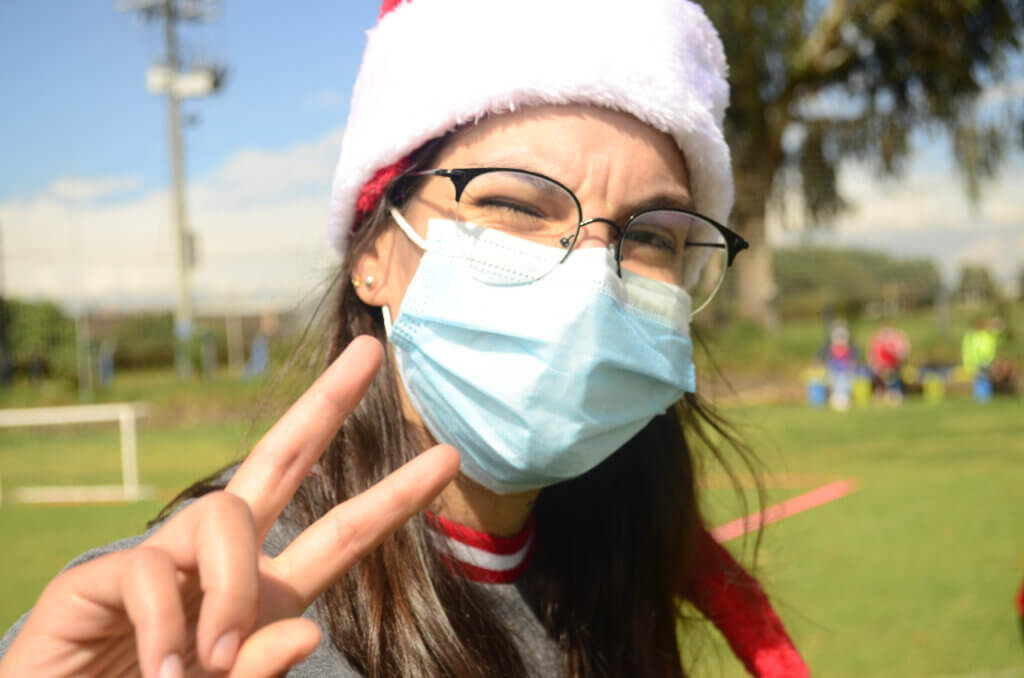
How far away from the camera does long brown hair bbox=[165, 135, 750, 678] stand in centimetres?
142

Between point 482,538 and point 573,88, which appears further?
point 482,538

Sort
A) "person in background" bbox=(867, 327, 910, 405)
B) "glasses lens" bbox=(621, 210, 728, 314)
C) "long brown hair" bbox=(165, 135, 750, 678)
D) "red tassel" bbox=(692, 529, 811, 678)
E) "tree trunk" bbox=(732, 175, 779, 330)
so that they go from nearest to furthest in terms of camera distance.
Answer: "long brown hair" bbox=(165, 135, 750, 678) < "glasses lens" bbox=(621, 210, 728, 314) < "red tassel" bbox=(692, 529, 811, 678) < "person in background" bbox=(867, 327, 910, 405) < "tree trunk" bbox=(732, 175, 779, 330)

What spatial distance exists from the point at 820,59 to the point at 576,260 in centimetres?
2221

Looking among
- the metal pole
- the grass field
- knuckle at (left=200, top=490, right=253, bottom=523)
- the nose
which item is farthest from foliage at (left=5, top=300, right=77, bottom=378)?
knuckle at (left=200, top=490, right=253, bottom=523)

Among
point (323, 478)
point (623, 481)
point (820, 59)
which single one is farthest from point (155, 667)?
point (820, 59)

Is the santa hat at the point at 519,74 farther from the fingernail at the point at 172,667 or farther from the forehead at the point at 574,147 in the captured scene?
the fingernail at the point at 172,667

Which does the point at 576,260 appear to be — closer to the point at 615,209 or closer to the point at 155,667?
the point at 615,209

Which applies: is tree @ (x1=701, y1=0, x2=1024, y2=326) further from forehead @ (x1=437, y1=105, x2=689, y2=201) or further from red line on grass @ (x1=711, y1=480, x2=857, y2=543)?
forehead @ (x1=437, y1=105, x2=689, y2=201)

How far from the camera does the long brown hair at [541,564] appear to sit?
142 centimetres

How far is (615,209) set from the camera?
1.58 m

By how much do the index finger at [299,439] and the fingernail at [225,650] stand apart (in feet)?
0.41

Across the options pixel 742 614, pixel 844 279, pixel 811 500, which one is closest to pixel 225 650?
pixel 742 614

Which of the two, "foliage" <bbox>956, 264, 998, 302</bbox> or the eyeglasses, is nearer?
the eyeglasses

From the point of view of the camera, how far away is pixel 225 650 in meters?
0.75
